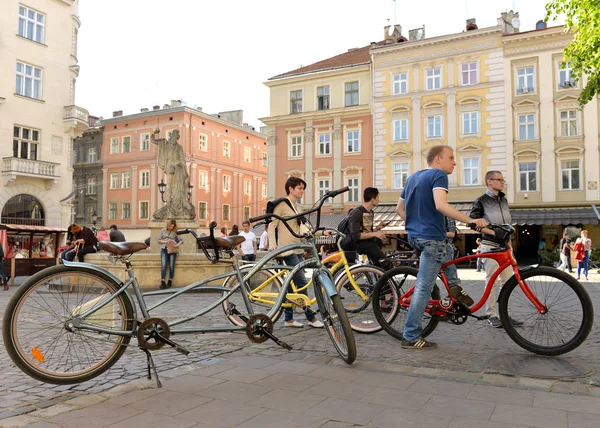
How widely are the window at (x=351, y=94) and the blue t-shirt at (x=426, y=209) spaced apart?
33.8m

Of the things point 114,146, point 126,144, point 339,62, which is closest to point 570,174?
point 339,62

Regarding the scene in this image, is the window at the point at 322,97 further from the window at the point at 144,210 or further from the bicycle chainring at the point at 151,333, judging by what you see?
the bicycle chainring at the point at 151,333

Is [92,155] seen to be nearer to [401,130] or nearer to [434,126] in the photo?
[401,130]

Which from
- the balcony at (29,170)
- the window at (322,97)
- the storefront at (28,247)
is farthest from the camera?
the window at (322,97)

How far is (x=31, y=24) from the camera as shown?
30.1 m

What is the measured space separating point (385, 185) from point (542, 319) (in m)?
31.3

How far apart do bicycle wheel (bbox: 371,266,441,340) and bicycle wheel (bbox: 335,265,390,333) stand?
20 centimetres

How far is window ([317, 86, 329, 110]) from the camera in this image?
3934cm

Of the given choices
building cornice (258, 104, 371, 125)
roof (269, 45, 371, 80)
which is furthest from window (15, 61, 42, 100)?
roof (269, 45, 371, 80)

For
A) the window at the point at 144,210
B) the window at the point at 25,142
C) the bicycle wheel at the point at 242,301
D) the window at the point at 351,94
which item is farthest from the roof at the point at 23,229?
the window at the point at 144,210

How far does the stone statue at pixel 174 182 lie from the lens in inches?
594

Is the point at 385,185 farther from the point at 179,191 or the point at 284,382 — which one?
the point at 284,382

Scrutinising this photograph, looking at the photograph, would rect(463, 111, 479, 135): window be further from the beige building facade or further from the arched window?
the arched window

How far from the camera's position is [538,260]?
30031 mm
